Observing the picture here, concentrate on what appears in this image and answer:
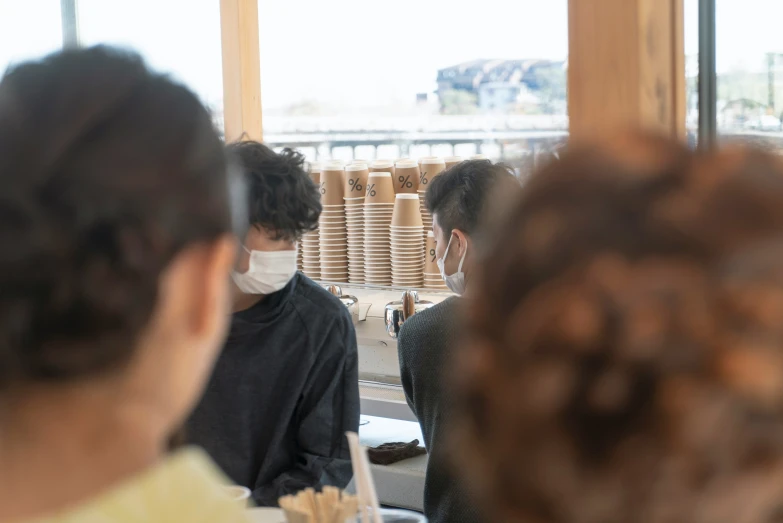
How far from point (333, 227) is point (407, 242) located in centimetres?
34

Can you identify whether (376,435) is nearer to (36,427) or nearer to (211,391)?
(211,391)

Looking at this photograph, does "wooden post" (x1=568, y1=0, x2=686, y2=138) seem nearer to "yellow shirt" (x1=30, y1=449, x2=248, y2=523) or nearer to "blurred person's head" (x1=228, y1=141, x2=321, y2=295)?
"blurred person's head" (x1=228, y1=141, x2=321, y2=295)

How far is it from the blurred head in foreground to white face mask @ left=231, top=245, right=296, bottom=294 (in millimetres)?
1811

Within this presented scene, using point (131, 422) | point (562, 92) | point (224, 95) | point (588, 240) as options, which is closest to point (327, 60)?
point (224, 95)

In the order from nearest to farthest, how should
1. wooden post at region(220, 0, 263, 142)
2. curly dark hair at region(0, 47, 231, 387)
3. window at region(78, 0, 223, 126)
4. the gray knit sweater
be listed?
1. curly dark hair at region(0, 47, 231, 387)
2. the gray knit sweater
3. wooden post at region(220, 0, 263, 142)
4. window at region(78, 0, 223, 126)

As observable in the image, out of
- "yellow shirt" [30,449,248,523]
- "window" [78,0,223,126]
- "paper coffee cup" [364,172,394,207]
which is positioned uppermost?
"window" [78,0,223,126]

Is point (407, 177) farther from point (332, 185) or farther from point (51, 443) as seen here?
point (51, 443)

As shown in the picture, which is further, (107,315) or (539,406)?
(107,315)

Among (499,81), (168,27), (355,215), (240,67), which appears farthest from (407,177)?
(168,27)

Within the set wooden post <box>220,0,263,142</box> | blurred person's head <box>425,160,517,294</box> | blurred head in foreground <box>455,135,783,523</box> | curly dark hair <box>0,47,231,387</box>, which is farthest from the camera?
wooden post <box>220,0,263,142</box>

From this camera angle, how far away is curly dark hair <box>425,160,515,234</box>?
2.48 metres

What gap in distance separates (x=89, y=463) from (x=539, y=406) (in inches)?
18.3

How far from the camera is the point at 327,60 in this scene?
12.9 ft

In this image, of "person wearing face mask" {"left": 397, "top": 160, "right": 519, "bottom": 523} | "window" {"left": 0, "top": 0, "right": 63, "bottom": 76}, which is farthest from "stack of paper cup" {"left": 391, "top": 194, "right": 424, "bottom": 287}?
"window" {"left": 0, "top": 0, "right": 63, "bottom": 76}
